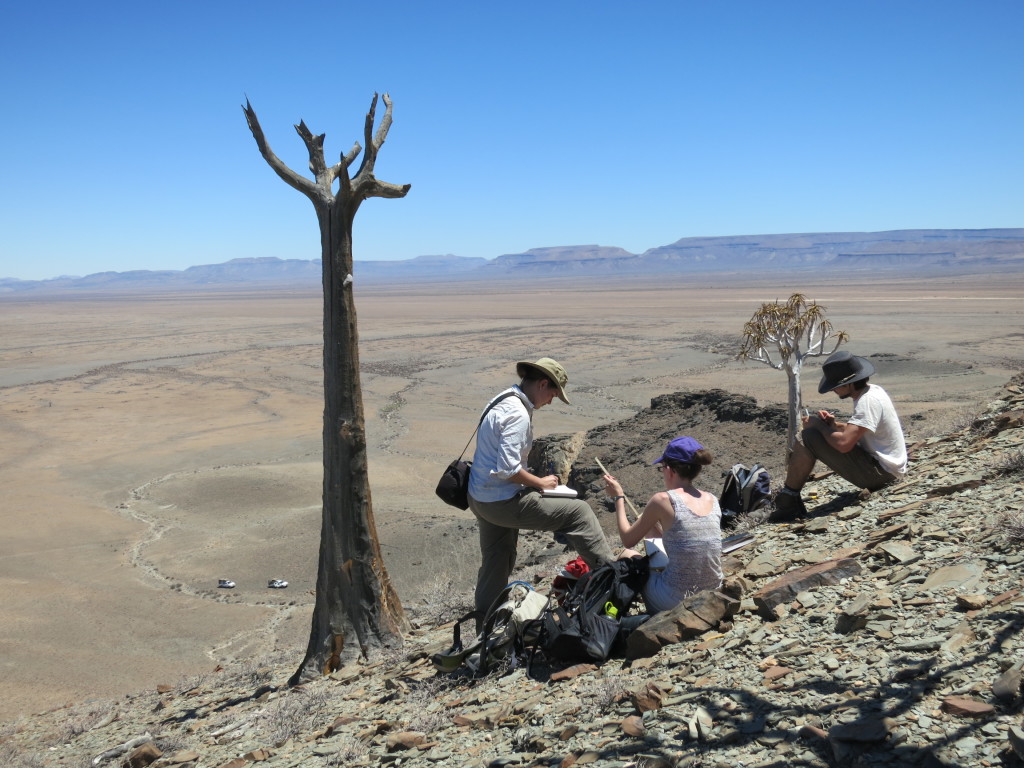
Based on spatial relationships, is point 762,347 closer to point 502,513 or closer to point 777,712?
point 502,513

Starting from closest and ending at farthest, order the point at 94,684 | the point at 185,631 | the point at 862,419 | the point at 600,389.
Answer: the point at 862,419
the point at 94,684
the point at 185,631
the point at 600,389

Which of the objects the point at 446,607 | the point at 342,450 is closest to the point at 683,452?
the point at 342,450

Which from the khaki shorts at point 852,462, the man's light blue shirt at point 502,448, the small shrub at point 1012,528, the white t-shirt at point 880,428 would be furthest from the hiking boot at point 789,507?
the man's light blue shirt at point 502,448

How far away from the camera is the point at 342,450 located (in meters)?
6.46

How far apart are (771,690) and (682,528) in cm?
106

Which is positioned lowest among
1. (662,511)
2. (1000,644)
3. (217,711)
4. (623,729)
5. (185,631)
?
(185,631)

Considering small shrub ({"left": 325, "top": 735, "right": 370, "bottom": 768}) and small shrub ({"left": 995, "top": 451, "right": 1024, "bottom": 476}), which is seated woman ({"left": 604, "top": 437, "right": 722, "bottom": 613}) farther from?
small shrub ({"left": 995, "top": 451, "right": 1024, "bottom": 476})

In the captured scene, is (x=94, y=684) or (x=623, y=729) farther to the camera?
(x=94, y=684)

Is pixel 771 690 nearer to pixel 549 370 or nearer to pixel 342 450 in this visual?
pixel 549 370

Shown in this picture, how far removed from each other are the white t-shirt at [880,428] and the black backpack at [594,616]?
209cm

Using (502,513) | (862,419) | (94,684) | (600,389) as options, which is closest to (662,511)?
(502,513)

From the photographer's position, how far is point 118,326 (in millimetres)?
76188

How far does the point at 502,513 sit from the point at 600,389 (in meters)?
25.5

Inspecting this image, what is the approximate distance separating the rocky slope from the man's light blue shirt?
1023 millimetres
